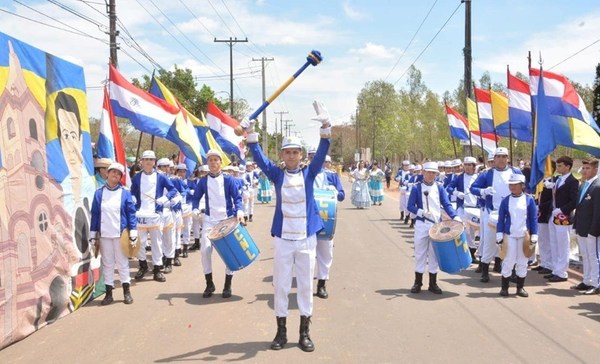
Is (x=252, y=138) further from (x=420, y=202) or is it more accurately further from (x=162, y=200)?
(x=162, y=200)

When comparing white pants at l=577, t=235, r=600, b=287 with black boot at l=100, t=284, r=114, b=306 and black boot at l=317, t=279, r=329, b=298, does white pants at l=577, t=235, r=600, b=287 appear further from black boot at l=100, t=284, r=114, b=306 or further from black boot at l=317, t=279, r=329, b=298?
black boot at l=100, t=284, r=114, b=306

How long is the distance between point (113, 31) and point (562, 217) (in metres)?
12.7

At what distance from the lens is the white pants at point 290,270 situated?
18.3 feet

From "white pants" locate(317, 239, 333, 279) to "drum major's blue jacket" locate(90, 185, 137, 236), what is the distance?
9.11 ft

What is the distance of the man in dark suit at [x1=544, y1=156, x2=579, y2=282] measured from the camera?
874 cm

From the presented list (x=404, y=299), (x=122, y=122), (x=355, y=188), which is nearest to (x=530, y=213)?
(x=404, y=299)

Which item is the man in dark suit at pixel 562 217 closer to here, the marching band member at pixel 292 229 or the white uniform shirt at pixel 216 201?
the marching band member at pixel 292 229

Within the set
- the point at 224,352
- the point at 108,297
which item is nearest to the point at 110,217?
the point at 108,297

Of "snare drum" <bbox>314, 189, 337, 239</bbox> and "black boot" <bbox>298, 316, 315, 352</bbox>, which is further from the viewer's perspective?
"snare drum" <bbox>314, 189, 337, 239</bbox>

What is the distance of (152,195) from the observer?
9039 millimetres

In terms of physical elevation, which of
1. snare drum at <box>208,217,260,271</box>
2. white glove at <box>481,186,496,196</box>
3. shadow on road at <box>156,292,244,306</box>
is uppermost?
white glove at <box>481,186,496,196</box>

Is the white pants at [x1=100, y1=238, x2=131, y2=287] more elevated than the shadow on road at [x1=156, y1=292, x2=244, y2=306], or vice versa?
the white pants at [x1=100, y1=238, x2=131, y2=287]

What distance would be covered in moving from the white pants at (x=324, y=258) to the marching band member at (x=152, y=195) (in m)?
2.78

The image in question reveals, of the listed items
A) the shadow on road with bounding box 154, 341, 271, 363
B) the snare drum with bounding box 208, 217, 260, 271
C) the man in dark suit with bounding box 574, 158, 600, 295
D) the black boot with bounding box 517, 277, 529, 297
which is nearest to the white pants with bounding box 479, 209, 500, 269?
the black boot with bounding box 517, 277, 529, 297
